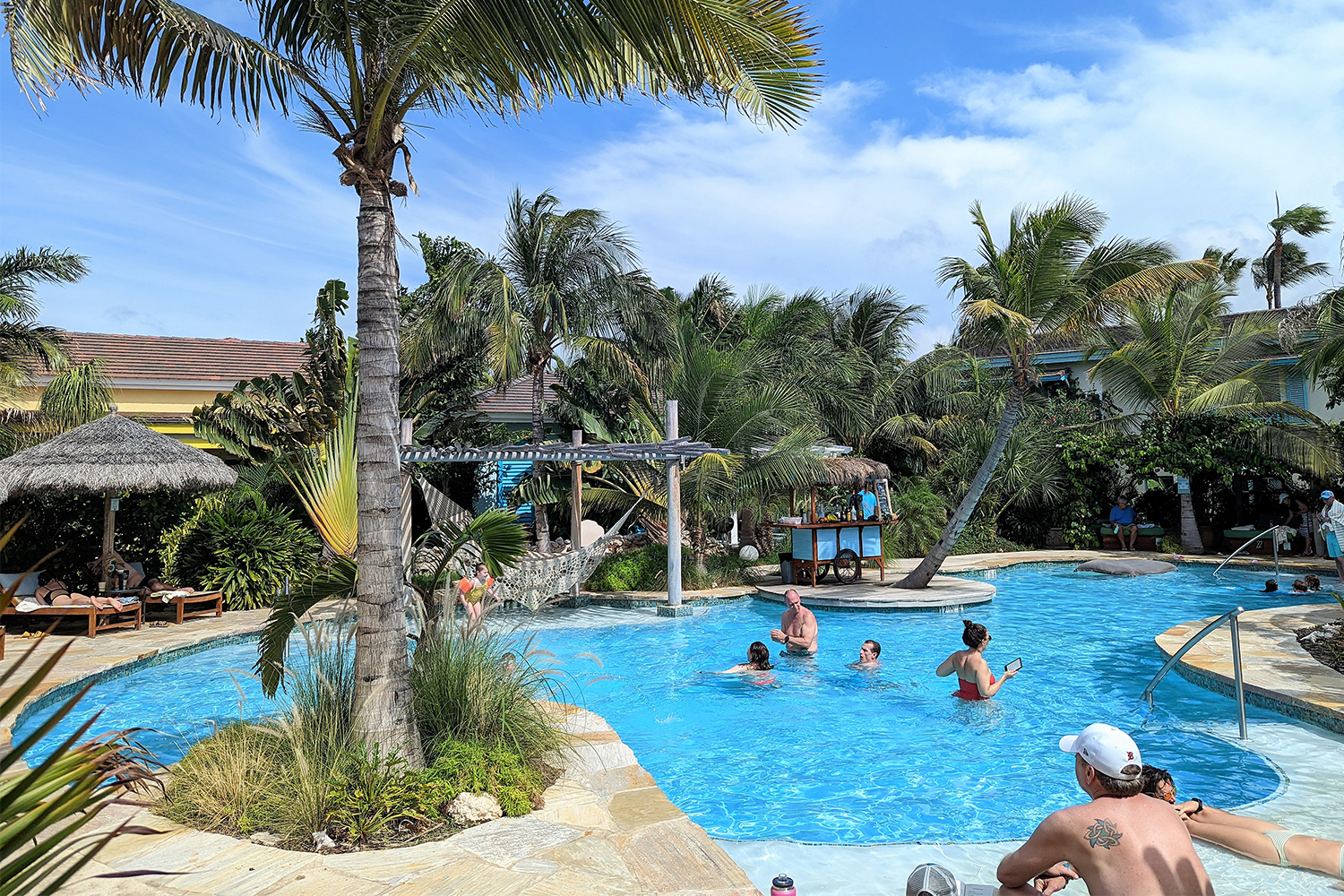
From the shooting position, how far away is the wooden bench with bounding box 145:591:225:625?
39.6 ft

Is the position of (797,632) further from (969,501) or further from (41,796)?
(41,796)

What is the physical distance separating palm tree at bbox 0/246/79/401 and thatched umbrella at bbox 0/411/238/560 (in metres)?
2.70

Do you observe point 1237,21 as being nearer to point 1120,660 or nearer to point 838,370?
point 1120,660

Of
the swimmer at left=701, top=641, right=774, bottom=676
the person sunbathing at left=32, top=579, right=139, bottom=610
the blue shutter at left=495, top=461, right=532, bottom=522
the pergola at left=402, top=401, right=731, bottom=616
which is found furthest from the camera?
the blue shutter at left=495, top=461, right=532, bottom=522

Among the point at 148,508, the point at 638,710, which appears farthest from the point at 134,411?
the point at 638,710

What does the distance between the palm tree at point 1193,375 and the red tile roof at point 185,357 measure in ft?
65.1

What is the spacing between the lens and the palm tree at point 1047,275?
12273 mm

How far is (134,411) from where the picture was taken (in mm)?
18469

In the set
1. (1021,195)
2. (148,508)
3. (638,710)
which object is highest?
(1021,195)

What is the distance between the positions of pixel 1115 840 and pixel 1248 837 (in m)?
1.82

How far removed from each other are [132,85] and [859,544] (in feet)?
40.7

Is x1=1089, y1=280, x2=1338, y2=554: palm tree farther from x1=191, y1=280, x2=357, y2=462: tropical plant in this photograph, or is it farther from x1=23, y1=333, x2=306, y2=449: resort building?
x1=23, y1=333, x2=306, y2=449: resort building

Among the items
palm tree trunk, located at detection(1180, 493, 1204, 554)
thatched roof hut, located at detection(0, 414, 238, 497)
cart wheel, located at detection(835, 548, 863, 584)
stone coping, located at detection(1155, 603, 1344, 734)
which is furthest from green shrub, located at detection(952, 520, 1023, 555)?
thatched roof hut, located at detection(0, 414, 238, 497)

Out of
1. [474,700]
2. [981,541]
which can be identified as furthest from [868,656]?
[981,541]
